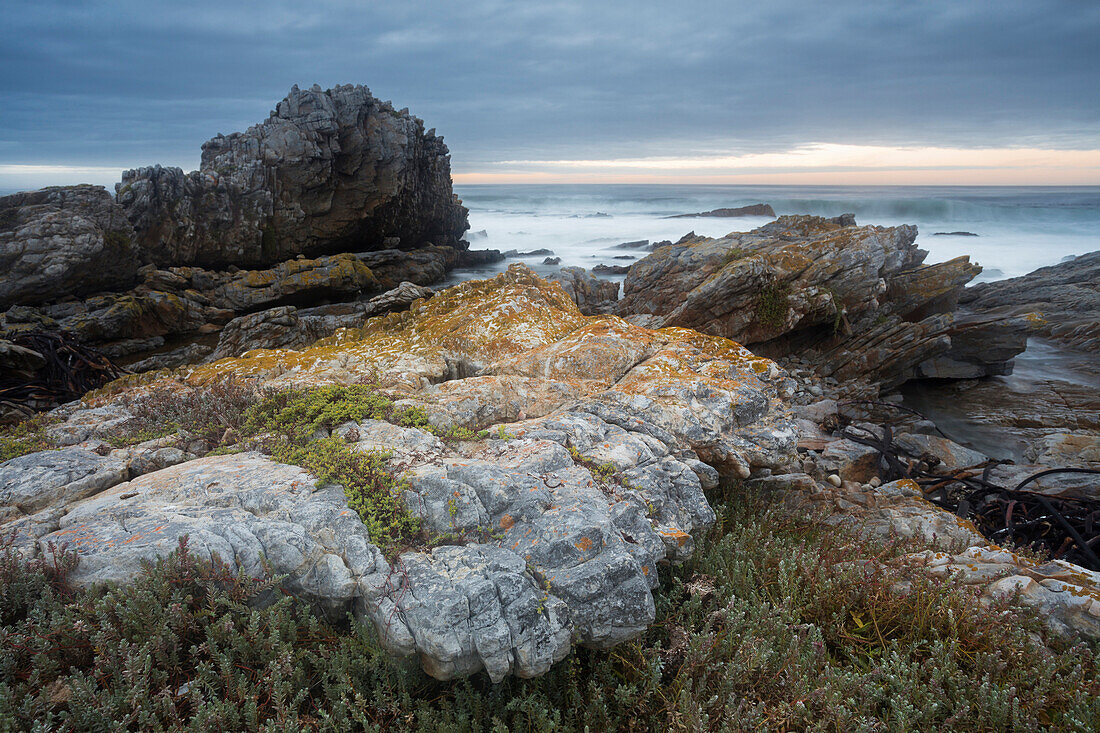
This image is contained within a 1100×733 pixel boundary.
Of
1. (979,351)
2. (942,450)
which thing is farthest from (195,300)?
(979,351)

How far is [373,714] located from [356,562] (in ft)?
2.74

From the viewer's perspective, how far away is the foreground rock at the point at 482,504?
2875 mm

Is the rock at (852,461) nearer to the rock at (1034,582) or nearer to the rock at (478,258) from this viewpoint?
the rock at (1034,582)

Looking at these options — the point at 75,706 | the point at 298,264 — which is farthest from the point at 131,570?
the point at 298,264

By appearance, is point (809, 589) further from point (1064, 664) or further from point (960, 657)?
point (1064, 664)

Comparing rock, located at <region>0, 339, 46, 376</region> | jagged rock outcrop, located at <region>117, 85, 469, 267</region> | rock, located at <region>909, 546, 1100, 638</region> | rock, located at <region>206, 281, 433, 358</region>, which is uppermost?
jagged rock outcrop, located at <region>117, 85, 469, 267</region>

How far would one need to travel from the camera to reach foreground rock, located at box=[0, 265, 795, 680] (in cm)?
288

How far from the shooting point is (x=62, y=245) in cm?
2569

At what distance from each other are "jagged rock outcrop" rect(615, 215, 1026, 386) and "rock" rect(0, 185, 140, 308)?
30.1m

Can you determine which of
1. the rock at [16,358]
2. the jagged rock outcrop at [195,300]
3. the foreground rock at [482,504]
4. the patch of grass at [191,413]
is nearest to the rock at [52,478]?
the foreground rock at [482,504]

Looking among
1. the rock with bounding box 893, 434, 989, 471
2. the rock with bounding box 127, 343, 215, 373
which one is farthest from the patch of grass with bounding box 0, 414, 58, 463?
the rock with bounding box 127, 343, 215, 373

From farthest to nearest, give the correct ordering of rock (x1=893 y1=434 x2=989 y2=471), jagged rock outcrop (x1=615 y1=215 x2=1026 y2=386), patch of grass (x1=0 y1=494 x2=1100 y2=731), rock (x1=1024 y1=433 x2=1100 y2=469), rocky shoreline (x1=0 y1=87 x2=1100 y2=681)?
jagged rock outcrop (x1=615 y1=215 x2=1026 y2=386)
rock (x1=1024 y1=433 x2=1100 y2=469)
rock (x1=893 y1=434 x2=989 y2=471)
rocky shoreline (x1=0 y1=87 x2=1100 y2=681)
patch of grass (x1=0 y1=494 x2=1100 y2=731)

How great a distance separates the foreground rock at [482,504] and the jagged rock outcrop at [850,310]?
→ 12726mm

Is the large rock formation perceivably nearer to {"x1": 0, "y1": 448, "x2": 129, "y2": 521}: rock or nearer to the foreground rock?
{"x1": 0, "y1": 448, "x2": 129, "y2": 521}: rock
